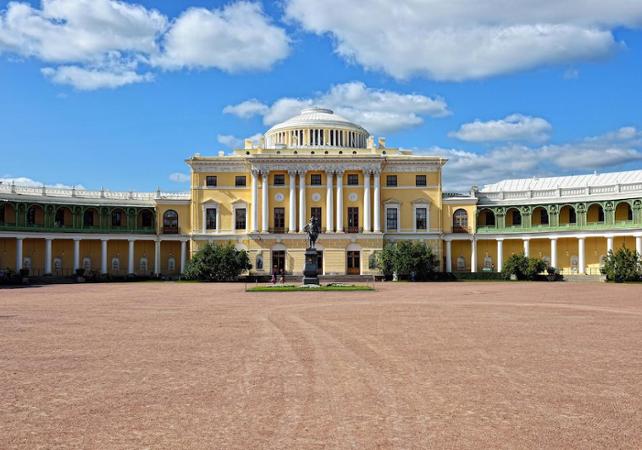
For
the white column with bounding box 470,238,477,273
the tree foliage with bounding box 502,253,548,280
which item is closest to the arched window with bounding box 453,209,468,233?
the white column with bounding box 470,238,477,273

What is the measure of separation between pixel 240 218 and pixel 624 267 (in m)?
40.4

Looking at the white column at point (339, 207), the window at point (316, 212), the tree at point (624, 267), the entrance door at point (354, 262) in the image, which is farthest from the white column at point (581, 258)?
the window at point (316, 212)

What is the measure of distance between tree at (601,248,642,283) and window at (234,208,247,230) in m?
38.6

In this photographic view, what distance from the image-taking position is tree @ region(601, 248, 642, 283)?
58438mm

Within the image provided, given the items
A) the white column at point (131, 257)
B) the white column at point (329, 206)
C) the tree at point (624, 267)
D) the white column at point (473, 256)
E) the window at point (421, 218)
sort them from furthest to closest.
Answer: the window at point (421, 218) → the white column at point (473, 256) → the white column at point (131, 257) → the white column at point (329, 206) → the tree at point (624, 267)

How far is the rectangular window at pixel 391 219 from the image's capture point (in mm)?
76562

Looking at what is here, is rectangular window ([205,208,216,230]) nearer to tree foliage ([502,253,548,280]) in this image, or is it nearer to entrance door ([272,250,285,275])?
entrance door ([272,250,285,275])

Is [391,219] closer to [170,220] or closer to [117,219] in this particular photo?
[170,220]

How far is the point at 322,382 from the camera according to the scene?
14125 mm

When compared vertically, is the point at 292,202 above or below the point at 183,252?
above

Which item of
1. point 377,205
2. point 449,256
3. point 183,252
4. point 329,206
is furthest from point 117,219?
point 449,256

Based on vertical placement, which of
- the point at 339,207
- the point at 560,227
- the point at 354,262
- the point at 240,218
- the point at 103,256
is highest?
the point at 339,207

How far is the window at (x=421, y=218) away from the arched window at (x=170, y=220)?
27931 millimetres

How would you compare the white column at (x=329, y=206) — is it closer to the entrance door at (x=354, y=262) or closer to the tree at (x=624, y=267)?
the entrance door at (x=354, y=262)
